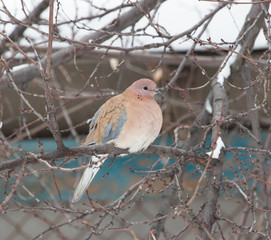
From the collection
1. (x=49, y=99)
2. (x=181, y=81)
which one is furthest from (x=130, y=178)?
(x=49, y=99)

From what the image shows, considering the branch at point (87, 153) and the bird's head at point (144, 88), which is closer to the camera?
the branch at point (87, 153)

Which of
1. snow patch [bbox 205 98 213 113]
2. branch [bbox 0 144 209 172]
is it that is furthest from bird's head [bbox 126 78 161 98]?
snow patch [bbox 205 98 213 113]

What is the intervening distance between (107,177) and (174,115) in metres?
0.84

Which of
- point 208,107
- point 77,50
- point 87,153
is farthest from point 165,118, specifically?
point 87,153

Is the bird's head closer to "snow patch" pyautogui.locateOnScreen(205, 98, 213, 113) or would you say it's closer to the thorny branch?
the thorny branch

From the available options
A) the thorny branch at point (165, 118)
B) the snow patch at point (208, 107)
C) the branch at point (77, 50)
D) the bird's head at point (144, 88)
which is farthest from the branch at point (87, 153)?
the branch at point (77, 50)

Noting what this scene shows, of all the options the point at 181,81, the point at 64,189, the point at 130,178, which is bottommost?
the point at 64,189

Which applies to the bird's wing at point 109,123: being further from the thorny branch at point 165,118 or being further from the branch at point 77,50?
the branch at point 77,50

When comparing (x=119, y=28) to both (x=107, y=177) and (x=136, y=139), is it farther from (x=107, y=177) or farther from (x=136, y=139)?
(x=107, y=177)

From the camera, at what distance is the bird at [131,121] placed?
2.00 meters

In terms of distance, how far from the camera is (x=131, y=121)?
6.59ft

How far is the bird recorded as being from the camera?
2000 millimetres

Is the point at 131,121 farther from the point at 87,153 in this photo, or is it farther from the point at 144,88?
the point at 87,153

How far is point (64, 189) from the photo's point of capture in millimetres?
3604
